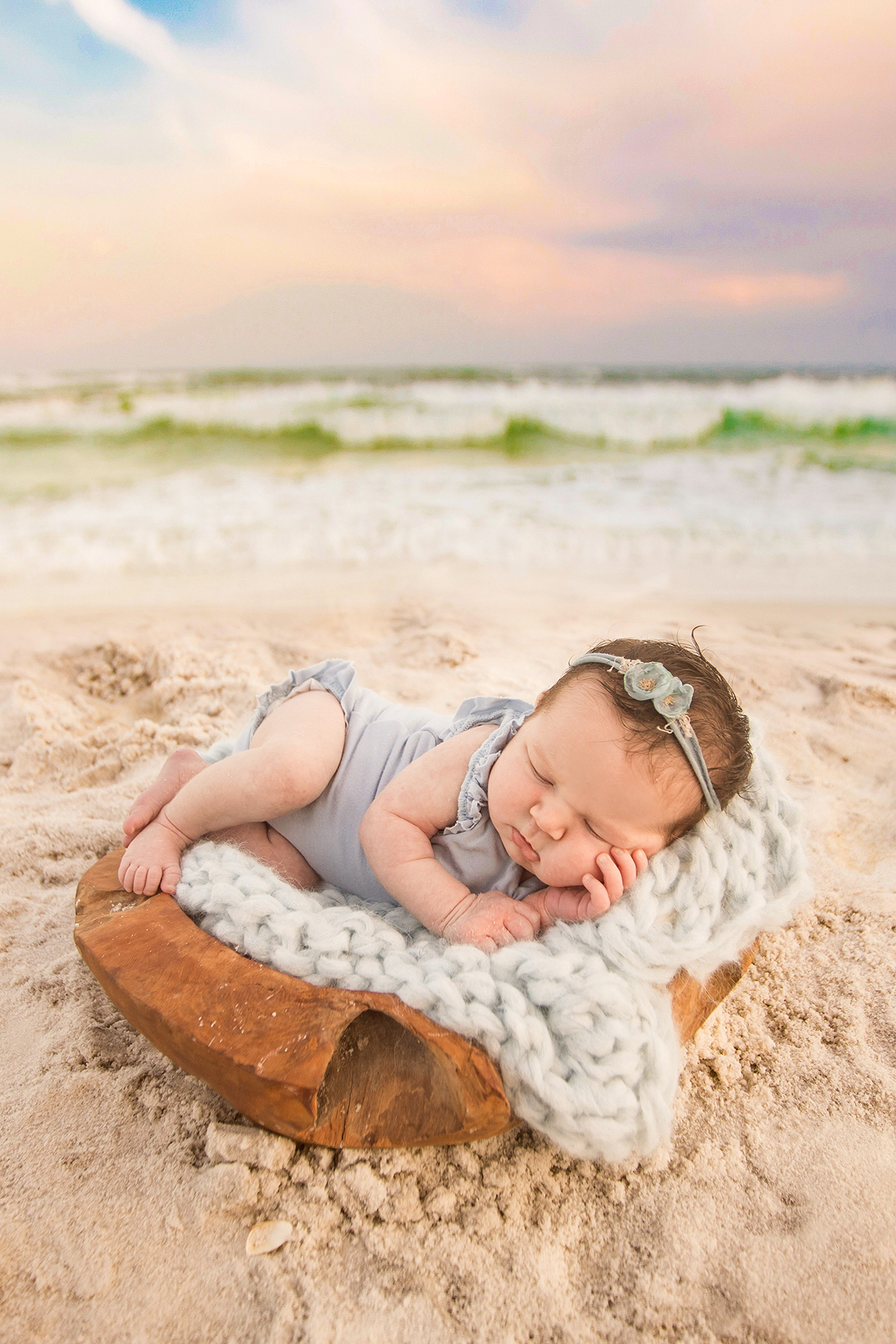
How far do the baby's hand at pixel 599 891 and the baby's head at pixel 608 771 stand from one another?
0.02m

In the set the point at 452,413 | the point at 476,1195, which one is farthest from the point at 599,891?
the point at 452,413

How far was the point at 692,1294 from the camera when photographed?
1.12 metres

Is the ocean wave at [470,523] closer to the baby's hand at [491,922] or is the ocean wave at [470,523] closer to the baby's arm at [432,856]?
the baby's arm at [432,856]

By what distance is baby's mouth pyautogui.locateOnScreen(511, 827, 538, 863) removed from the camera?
155 centimetres

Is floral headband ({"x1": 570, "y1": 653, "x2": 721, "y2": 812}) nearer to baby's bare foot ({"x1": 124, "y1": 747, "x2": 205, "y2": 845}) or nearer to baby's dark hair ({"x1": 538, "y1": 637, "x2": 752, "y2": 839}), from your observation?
baby's dark hair ({"x1": 538, "y1": 637, "x2": 752, "y2": 839})

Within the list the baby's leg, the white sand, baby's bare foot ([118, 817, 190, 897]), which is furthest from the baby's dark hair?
baby's bare foot ([118, 817, 190, 897])

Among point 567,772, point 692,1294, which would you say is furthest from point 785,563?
point 692,1294

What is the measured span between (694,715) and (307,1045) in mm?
874

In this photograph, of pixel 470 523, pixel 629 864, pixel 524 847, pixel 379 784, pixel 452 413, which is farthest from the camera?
pixel 452 413

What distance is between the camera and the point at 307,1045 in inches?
46.6

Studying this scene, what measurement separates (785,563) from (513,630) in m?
2.51

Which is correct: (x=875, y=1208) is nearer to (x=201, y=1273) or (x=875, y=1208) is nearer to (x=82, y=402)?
(x=201, y=1273)

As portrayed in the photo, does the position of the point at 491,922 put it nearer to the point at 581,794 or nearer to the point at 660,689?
the point at 581,794

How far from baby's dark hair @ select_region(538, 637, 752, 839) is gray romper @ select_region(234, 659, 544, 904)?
25 cm
